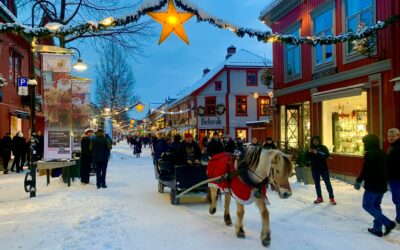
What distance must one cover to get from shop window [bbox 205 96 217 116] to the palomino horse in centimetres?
3631

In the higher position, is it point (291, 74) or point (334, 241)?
point (291, 74)

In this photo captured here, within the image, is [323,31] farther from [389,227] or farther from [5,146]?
[5,146]

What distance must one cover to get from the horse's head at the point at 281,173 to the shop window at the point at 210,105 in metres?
37.1

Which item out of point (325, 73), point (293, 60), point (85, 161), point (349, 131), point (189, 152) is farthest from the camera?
point (293, 60)

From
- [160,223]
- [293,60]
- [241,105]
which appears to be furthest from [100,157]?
[241,105]

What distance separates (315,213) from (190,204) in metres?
3.02

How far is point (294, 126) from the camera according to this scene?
20094 millimetres

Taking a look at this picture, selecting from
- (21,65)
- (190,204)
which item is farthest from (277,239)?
(21,65)

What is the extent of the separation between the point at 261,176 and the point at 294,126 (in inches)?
552

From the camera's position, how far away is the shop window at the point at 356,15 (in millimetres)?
13734

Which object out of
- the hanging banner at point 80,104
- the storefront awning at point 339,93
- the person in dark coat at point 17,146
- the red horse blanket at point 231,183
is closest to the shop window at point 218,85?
the person in dark coat at point 17,146

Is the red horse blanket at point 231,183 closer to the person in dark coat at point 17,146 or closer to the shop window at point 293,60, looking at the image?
the shop window at point 293,60

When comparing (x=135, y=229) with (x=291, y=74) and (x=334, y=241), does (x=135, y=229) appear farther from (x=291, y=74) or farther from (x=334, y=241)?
(x=291, y=74)

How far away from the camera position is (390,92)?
41.1ft
